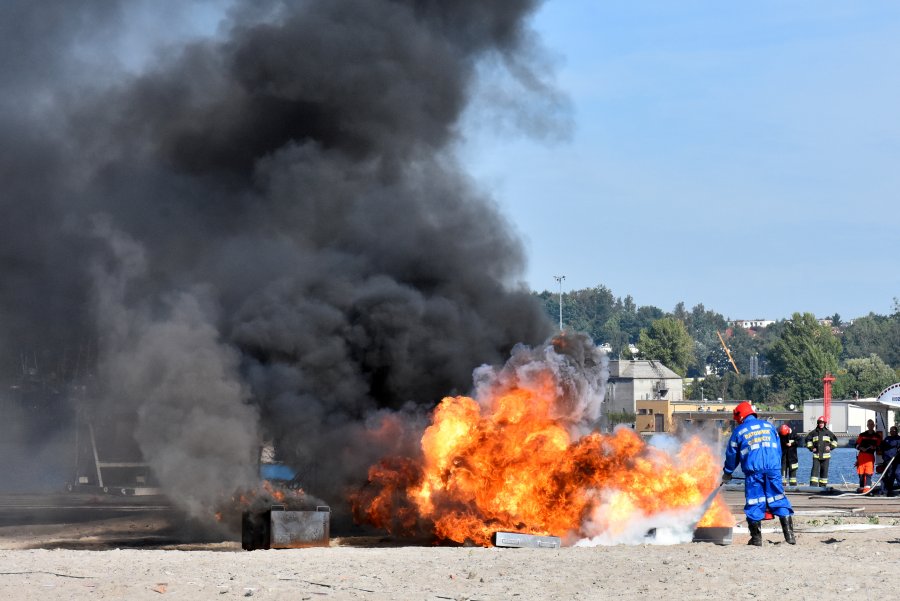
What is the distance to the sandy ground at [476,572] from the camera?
490 inches

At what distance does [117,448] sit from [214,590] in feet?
74.0

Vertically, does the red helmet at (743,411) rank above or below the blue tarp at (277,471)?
above

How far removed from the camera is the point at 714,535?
1666 cm

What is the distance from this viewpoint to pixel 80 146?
1114 inches

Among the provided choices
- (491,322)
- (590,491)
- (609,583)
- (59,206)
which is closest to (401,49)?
(491,322)

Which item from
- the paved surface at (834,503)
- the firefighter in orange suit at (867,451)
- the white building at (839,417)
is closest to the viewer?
the paved surface at (834,503)

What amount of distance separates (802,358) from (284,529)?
124490mm

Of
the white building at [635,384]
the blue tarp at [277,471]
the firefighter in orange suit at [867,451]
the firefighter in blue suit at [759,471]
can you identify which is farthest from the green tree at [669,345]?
the firefighter in blue suit at [759,471]

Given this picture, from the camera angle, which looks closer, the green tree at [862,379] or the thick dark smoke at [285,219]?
the thick dark smoke at [285,219]

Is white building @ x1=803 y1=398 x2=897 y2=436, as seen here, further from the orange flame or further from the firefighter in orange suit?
the orange flame

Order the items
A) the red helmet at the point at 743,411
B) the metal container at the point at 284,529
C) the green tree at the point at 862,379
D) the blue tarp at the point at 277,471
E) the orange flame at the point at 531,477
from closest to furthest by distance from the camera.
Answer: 1. the red helmet at the point at 743,411
2. the metal container at the point at 284,529
3. the orange flame at the point at 531,477
4. the blue tarp at the point at 277,471
5. the green tree at the point at 862,379

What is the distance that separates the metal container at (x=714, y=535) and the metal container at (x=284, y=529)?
5.93 meters

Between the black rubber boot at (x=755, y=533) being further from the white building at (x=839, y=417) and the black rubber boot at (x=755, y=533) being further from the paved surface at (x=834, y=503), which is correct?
the white building at (x=839, y=417)

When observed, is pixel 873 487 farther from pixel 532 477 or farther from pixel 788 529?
pixel 788 529
